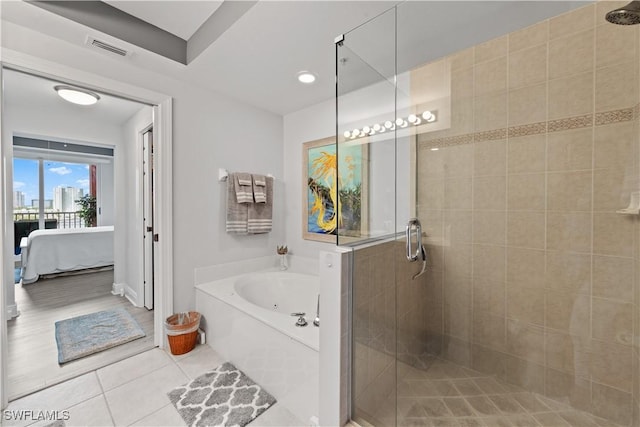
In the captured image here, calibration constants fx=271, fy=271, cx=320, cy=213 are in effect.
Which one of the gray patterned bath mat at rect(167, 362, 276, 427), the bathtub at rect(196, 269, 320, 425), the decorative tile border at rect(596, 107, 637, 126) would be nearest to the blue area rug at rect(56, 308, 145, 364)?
the bathtub at rect(196, 269, 320, 425)

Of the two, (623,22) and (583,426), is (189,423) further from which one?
(623,22)

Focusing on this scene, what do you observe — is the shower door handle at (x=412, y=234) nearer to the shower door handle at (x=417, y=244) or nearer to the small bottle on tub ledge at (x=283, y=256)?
the shower door handle at (x=417, y=244)

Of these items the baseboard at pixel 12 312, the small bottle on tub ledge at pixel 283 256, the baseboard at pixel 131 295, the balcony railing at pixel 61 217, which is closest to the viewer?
the baseboard at pixel 12 312

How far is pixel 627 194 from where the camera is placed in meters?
1.43

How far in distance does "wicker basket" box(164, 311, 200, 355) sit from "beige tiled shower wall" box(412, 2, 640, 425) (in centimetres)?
171

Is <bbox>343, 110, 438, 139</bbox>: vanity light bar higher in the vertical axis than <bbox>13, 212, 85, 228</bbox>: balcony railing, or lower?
higher

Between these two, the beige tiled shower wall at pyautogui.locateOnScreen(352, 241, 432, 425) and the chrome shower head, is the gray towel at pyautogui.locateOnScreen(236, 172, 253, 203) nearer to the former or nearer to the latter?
the beige tiled shower wall at pyautogui.locateOnScreen(352, 241, 432, 425)

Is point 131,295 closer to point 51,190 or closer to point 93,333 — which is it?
point 93,333

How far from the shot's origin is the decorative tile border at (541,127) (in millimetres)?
1430

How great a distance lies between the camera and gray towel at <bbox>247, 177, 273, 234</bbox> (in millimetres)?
2828

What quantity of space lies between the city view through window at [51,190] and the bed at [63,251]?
114 cm

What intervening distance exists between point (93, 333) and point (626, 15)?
4.37 meters

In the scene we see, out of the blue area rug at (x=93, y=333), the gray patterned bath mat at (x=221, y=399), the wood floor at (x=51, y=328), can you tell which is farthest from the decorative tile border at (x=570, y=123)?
the blue area rug at (x=93, y=333)

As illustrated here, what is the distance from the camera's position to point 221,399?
5.53ft
